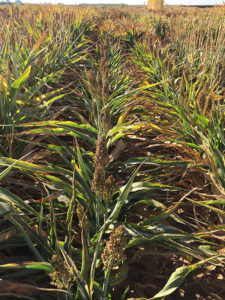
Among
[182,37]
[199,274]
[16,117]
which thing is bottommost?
[199,274]

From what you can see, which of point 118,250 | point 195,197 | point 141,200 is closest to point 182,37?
point 195,197

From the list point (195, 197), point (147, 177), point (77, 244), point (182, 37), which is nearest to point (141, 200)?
point (147, 177)

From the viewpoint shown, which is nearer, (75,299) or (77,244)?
(75,299)

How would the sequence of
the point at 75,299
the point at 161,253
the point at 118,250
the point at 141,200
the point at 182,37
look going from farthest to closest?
the point at 182,37 → the point at 141,200 → the point at 161,253 → the point at 75,299 → the point at 118,250

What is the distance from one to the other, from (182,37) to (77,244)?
353cm

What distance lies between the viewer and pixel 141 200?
A: 1.04 m

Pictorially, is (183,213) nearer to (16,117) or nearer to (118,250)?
(118,250)

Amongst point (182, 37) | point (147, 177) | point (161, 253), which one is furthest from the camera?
point (182, 37)

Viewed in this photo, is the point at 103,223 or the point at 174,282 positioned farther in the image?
the point at 103,223

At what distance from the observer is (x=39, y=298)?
2.42 ft

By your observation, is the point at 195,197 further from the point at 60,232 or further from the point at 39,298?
the point at 39,298

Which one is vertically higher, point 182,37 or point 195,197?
point 182,37

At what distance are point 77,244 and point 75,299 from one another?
306mm

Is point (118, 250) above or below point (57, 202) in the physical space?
above
